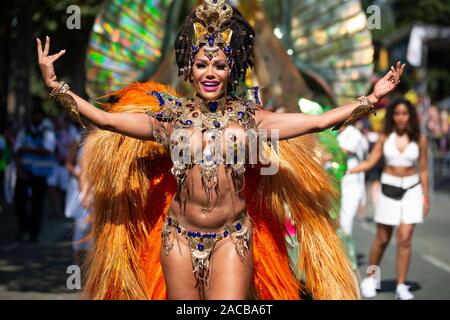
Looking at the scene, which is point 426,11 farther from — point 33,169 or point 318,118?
point 318,118

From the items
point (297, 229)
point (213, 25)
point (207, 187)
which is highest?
point (213, 25)

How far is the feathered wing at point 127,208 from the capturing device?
485 centimetres

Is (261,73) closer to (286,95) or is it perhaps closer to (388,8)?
(286,95)

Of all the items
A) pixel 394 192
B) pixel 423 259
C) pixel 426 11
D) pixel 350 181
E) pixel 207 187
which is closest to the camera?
pixel 207 187

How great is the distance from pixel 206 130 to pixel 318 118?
60 cm

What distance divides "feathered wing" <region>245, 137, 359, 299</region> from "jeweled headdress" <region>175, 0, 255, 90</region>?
2.15ft

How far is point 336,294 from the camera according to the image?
15.7 ft

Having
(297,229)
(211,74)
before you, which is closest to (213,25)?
(211,74)

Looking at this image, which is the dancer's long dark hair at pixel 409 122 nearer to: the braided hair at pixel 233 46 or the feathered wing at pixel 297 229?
the feathered wing at pixel 297 229

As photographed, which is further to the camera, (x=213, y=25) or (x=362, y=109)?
(x=213, y=25)

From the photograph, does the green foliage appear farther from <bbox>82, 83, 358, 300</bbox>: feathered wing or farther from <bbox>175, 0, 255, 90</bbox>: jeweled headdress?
<bbox>175, 0, 255, 90</bbox>: jeweled headdress

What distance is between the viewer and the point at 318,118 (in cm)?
446

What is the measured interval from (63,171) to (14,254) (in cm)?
427

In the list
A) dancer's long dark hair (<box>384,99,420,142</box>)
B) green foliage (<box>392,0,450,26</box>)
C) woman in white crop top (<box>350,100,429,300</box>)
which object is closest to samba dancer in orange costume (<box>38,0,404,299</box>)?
woman in white crop top (<box>350,100,429,300</box>)
